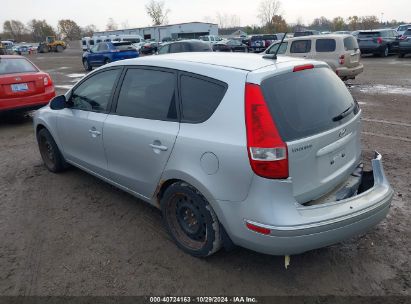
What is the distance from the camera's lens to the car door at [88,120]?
384 cm

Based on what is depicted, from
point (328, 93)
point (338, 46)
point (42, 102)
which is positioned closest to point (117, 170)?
point (328, 93)

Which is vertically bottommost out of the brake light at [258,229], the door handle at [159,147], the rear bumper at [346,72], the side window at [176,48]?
the rear bumper at [346,72]

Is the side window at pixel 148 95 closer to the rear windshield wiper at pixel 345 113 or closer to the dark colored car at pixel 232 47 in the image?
the rear windshield wiper at pixel 345 113

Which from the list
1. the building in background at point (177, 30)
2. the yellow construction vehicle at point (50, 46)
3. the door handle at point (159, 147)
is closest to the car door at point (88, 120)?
the door handle at point (159, 147)

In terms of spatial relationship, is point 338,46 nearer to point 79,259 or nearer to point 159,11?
point 79,259

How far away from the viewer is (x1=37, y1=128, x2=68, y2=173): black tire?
16.1 feet

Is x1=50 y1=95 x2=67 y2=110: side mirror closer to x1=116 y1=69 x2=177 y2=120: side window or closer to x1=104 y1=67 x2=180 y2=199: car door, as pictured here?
x1=104 y1=67 x2=180 y2=199: car door

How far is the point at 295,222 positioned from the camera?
242cm

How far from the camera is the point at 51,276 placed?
9.71 feet

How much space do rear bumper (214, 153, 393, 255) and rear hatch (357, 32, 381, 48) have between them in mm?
22807

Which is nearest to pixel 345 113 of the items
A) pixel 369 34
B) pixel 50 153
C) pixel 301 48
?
pixel 50 153

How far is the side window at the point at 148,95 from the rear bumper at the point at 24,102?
204 inches

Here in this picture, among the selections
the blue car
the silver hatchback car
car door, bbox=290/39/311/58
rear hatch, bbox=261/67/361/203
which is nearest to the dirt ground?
the silver hatchback car

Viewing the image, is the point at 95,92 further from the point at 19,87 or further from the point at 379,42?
the point at 379,42
